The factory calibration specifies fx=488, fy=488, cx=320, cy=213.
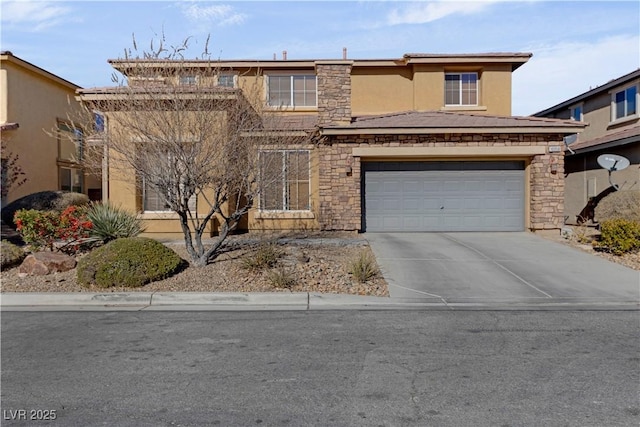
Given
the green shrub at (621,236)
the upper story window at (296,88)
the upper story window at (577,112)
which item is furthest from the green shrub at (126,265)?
the upper story window at (577,112)

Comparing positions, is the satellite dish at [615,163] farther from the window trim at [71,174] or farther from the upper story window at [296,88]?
the window trim at [71,174]

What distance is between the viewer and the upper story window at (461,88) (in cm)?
1948

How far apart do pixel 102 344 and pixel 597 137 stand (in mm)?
20802

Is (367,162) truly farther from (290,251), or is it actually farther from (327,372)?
(327,372)

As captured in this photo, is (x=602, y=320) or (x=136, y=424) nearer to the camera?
(x=136, y=424)

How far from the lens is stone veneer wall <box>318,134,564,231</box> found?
48.7 ft

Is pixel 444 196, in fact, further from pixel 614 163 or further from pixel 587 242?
pixel 614 163

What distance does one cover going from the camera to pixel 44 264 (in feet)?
32.6

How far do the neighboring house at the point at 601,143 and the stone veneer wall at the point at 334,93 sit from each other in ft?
28.4

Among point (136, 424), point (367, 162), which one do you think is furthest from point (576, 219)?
point (136, 424)

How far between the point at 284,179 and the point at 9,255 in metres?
6.07

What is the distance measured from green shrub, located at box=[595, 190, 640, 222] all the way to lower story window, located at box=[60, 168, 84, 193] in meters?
22.5

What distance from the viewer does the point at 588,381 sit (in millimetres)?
4828

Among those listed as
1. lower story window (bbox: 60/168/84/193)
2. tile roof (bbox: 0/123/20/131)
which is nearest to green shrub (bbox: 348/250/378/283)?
tile roof (bbox: 0/123/20/131)
